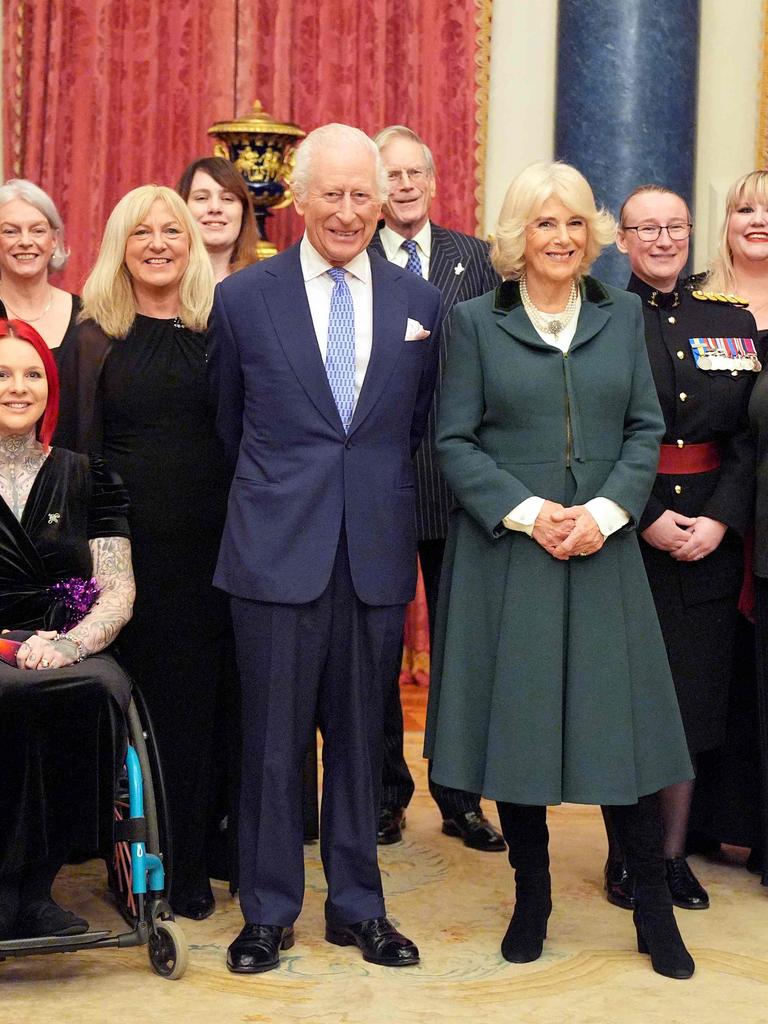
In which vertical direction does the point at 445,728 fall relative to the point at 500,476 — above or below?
below

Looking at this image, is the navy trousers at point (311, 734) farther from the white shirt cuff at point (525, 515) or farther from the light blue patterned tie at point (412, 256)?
the light blue patterned tie at point (412, 256)

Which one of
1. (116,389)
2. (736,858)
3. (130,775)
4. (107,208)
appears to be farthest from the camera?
(107,208)

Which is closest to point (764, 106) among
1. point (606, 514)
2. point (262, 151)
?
point (262, 151)

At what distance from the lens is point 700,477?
11.6ft

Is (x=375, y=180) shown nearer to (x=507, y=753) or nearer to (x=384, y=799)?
(x=507, y=753)

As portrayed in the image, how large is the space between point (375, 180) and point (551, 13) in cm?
352

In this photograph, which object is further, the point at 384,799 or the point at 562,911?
the point at 384,799

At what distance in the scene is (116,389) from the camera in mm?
3381

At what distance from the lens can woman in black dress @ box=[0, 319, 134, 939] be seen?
9.72 feet

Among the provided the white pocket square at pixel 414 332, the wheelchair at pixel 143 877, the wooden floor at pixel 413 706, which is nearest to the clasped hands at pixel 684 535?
the white pocket square at pixel 414 332

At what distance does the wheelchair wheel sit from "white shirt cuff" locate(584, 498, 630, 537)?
Result: 1161 mm

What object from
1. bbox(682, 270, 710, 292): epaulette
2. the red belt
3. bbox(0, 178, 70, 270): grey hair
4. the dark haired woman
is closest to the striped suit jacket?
the dark haired woman

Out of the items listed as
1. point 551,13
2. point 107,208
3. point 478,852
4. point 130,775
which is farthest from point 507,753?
→ point 551,13

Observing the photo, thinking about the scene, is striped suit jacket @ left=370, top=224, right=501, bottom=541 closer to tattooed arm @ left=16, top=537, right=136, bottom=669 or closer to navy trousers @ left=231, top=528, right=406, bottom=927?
navy trousers @ left=231, top=528, right=406, bottom=927
